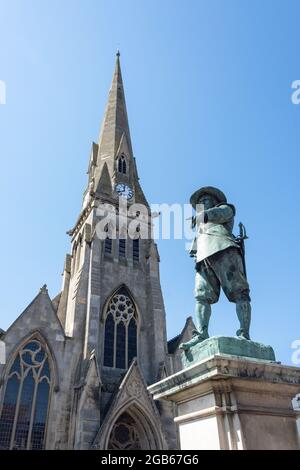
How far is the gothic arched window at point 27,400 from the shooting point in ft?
57.7

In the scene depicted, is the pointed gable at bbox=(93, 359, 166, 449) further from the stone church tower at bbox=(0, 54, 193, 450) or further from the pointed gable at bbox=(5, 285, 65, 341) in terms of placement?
the pointed gable at bbox=(5, 285, 65, 341)

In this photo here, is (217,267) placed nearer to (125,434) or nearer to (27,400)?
(27,400)

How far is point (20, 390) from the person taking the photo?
18.6m

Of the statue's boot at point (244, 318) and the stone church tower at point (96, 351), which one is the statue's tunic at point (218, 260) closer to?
the statue's boot at point (244, 318)

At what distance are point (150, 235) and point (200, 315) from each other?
2352 centimetres

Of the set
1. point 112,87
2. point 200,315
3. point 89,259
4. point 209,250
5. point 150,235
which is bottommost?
point 200,315

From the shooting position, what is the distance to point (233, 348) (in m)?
4.36

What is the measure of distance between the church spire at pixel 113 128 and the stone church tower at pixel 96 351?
4.55m

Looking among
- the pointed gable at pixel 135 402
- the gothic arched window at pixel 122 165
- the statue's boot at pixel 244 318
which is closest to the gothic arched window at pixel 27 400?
the pointed gable at pixel 135 402

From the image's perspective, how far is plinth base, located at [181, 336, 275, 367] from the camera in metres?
4.34

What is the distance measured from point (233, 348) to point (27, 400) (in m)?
17.1

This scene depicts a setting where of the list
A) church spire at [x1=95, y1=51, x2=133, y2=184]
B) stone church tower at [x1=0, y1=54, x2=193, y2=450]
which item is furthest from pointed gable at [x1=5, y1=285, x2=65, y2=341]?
church spire at [x1=95, y1=51, x2=133, y2=184]
